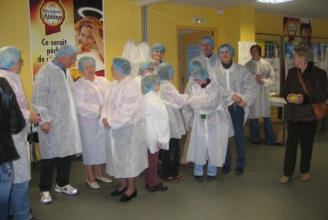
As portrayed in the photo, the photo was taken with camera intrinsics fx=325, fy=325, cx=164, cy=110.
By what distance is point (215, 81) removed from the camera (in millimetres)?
3771

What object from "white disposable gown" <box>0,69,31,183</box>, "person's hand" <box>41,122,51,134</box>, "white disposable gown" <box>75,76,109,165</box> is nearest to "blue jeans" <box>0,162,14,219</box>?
"white disposable gown" <box>0,69,31,183</box>

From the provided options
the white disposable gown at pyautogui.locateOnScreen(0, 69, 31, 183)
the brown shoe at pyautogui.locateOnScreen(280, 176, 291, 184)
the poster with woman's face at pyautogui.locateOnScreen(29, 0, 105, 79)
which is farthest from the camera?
the poster with woman's face at pyautogui.locateOnScreen(29, 0, 105, 79)

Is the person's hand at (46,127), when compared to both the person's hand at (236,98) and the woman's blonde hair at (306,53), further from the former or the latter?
the woman's blonde hair at (306,53)

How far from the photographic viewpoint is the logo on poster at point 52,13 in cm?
461

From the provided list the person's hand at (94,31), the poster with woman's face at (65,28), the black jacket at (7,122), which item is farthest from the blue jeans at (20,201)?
the person's hand at (94,31)

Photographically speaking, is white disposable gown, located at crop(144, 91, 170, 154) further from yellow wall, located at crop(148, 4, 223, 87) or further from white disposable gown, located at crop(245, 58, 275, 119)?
yellow wall, located at crop(148, 4, 223, 87)

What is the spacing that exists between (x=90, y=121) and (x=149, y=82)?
0.75 meters

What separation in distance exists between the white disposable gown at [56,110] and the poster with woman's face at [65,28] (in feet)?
5.83

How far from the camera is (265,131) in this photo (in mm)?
5336

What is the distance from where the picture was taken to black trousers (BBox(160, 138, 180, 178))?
357 centimetres

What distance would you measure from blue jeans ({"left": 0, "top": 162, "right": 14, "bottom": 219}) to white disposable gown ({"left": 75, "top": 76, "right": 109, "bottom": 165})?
48.3 inches

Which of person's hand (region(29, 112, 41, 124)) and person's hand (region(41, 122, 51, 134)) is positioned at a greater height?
person's hand (region(29, 112, 41, 124))

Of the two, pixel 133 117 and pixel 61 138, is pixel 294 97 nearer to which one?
pixel 133 117

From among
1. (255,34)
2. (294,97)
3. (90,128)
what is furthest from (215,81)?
(255,34)
